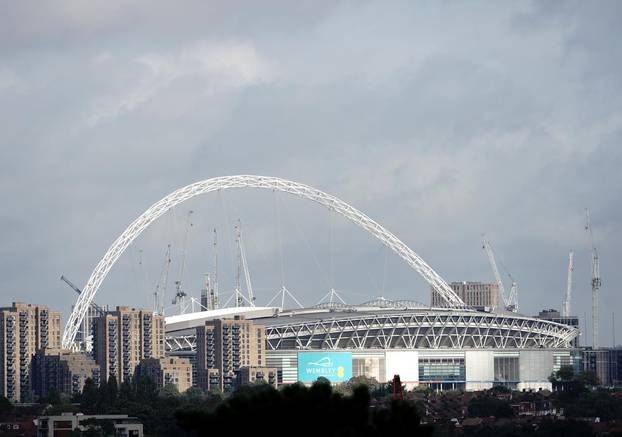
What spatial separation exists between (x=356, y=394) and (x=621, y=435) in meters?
77.8

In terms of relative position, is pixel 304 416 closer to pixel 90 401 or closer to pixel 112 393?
pixel 90 401

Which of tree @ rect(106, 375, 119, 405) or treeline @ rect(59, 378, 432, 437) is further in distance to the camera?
tree @ rect(106, 375, 119, 405)

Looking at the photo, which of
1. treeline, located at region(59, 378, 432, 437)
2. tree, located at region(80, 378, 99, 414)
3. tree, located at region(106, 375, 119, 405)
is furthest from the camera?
tree, located at region(106, 375, 119, 405)

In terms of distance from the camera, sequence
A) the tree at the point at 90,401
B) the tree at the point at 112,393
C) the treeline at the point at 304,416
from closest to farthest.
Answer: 1. the treeline at the point at 304,416
2. the tree at the point at 90,401
3. the tree at the point at 112,393

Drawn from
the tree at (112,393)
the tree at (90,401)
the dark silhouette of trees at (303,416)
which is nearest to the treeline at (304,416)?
the dark silhouette of trees at (303,416)

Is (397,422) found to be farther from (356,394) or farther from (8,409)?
(8,409)

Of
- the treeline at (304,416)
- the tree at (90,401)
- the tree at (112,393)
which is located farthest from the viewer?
the tree at (112,393)

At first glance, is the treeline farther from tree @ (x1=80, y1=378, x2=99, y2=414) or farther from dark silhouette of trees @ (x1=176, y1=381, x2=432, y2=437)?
tree @ (x1=80, y1=378, x2=99, y2=414)

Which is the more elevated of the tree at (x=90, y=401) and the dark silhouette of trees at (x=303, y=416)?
the dark silhouette of trees at (x=303, y=416)

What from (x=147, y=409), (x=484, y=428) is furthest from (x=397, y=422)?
(x=147, y=409)

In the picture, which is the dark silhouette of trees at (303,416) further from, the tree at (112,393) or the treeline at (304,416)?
the tree at (112,393)

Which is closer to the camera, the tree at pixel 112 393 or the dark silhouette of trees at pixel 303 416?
the dark silhouette of trees at pixel 303 416

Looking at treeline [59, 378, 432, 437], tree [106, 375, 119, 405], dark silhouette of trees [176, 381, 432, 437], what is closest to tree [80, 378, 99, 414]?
tree [106, 375, 119, 405]

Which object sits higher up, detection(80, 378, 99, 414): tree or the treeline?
the treeline
